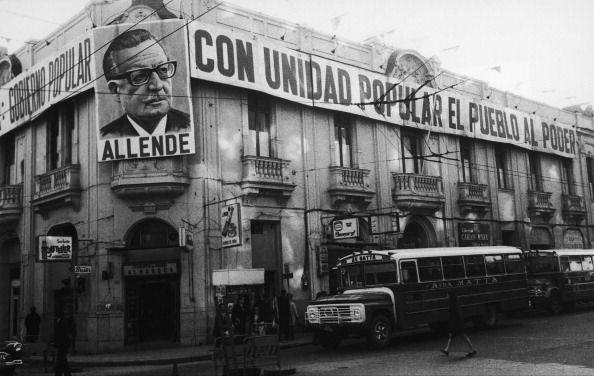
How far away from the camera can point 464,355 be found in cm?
1432

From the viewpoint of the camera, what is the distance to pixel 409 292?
58.8 ft

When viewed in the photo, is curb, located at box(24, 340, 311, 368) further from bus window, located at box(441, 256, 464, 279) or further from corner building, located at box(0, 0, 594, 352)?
bus window, located at box(441, 256, 464, 279)

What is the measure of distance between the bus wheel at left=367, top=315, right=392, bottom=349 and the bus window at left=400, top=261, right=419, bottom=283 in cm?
151

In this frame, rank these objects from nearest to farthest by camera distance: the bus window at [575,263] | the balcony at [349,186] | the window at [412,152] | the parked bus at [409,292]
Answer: the parked bus at [409,292]
the balcony at [349,186]
the bus window at [575,263]
the window at [412,152]

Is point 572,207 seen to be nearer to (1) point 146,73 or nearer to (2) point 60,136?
(1) point 146,73

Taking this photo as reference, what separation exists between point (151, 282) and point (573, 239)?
28.2 metres

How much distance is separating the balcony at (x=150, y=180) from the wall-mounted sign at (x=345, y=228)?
6243 mm

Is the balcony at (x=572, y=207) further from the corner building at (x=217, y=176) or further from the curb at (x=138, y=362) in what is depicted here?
the curb at (x=138, y=362)

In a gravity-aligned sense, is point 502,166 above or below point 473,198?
above

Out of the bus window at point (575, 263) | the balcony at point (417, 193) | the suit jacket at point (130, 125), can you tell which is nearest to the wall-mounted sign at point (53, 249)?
the suit jacket at point (130, 125)

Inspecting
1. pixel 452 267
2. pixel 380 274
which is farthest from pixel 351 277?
pixel 452 267

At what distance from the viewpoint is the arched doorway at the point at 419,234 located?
1138 inches

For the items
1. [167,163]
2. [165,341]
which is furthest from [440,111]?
[165,341]

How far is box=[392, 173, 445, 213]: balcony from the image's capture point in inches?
1088
